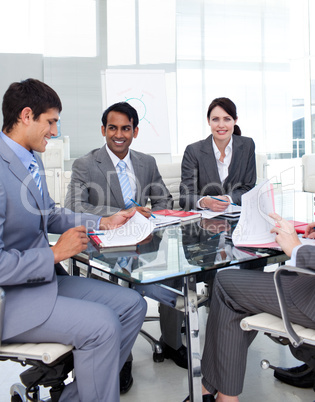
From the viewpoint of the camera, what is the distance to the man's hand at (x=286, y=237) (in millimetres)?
1577

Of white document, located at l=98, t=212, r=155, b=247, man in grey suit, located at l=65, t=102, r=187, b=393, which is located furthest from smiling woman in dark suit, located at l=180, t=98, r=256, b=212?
white document, located at l=98, t=212, r=155, b=247

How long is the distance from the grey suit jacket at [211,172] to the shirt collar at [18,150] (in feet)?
4.97

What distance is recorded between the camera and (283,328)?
58.2 inches

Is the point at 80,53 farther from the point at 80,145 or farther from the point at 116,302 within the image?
the point at 116,302

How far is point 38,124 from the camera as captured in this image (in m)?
1.60

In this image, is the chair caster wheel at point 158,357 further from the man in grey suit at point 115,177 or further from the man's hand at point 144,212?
the man's hand at point 144,212

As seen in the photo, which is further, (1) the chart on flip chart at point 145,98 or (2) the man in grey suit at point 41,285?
(1) the chart on flip chart at point 145,98

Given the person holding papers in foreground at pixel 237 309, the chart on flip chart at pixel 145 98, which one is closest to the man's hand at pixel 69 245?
the person holding papers in foreground at pixel 237 309

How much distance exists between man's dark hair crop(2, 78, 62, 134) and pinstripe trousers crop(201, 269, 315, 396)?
935 mm

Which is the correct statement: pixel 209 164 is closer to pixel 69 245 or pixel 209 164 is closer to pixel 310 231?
pixel 310 231

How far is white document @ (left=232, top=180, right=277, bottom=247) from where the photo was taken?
179 centimetres

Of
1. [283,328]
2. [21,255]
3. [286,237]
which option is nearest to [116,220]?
[21,255]

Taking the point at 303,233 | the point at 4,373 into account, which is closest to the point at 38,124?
the point at 303,233

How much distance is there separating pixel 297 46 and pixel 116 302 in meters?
7.85
